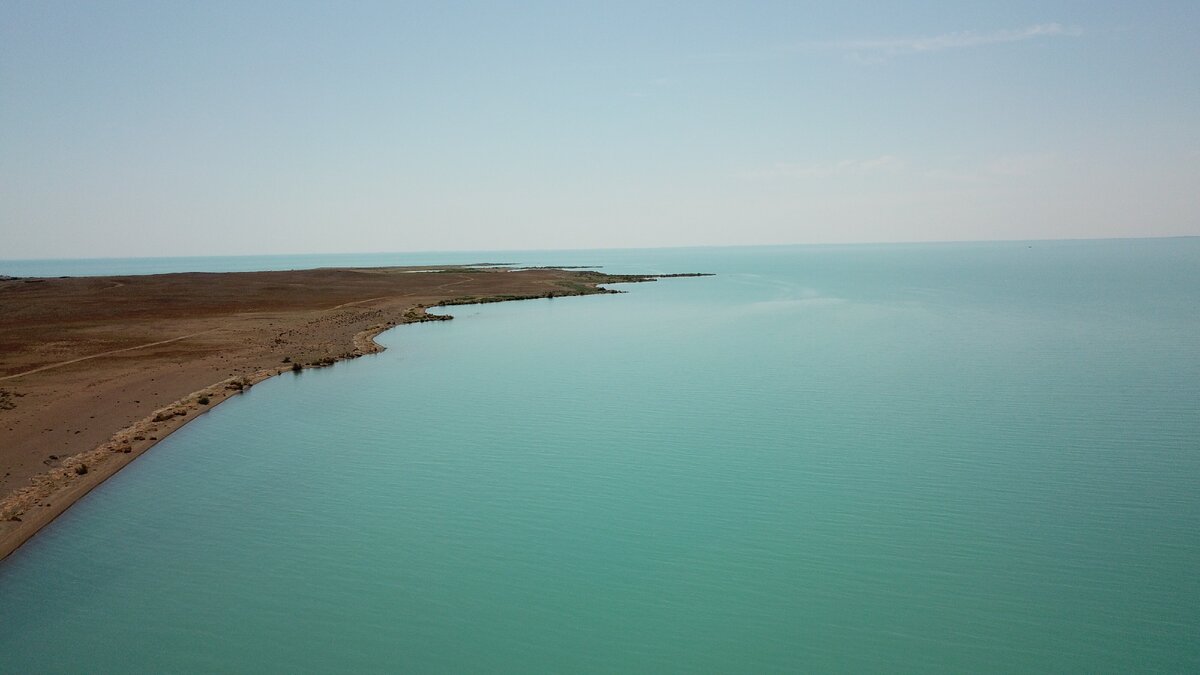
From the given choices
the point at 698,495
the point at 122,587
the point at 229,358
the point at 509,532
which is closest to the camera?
the point at 122,587

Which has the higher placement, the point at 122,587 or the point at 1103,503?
the point at 1103,503

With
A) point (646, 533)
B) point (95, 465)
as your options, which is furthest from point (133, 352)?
point (646, 533)

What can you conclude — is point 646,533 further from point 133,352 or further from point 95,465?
point 133,352

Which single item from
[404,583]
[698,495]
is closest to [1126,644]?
[698,495]

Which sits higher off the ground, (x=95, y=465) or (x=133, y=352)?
(x=133, y=352)

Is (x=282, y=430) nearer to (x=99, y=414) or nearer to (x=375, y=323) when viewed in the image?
(x=99, y=414)

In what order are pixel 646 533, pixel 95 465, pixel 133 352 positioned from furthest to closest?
pixel 133 352
pixel 95 465
pixel 646 533
